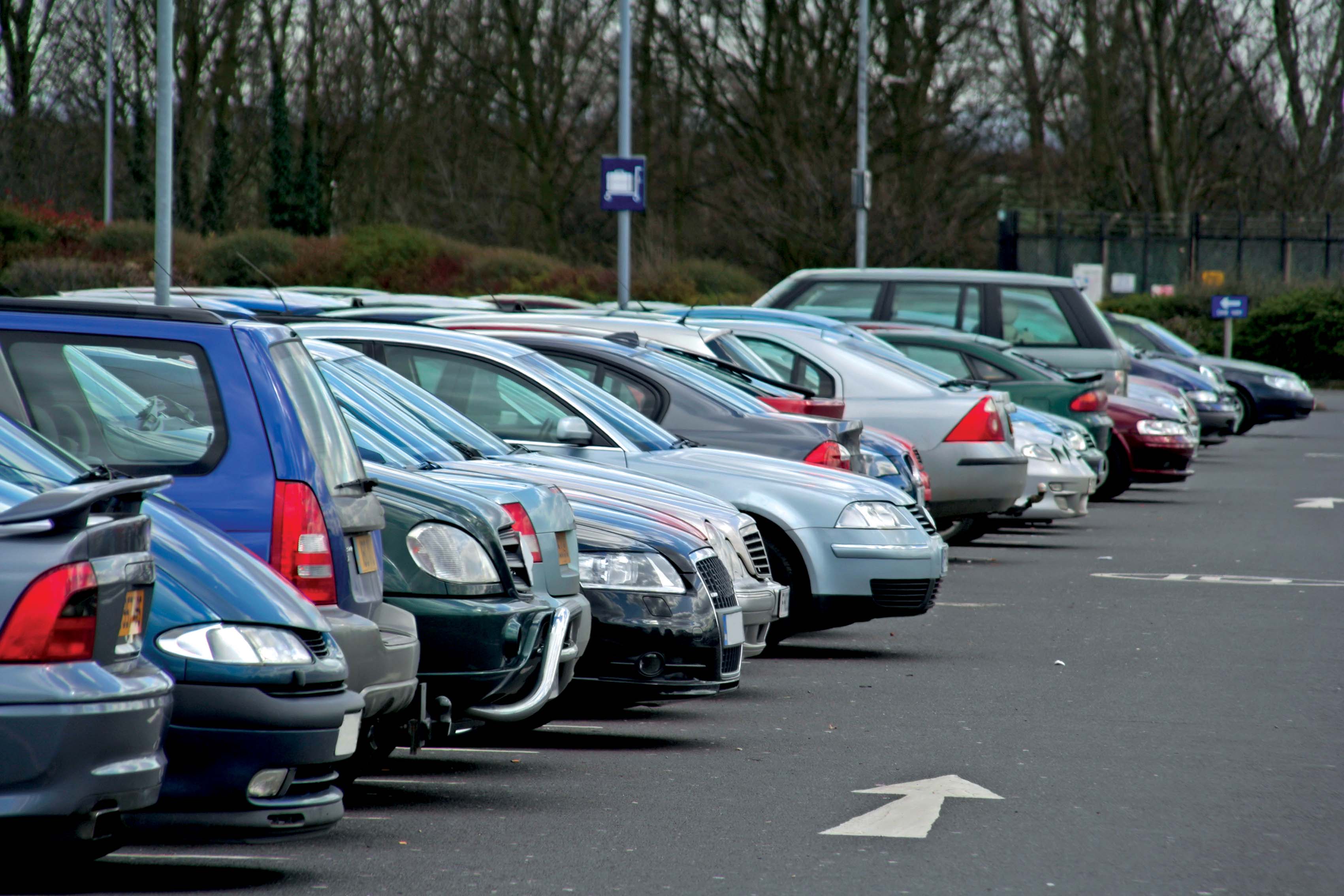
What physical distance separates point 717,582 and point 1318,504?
13.3 meters

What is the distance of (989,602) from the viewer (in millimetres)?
11984

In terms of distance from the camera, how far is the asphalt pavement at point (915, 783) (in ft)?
17.4

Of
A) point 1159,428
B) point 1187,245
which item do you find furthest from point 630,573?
point 1187,245

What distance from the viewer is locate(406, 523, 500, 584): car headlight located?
605 centimetres

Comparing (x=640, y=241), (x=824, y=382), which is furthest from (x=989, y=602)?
(x=640, y=241)

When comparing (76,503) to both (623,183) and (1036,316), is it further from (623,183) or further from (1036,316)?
(623,183)

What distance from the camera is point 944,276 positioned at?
1991 centimetres

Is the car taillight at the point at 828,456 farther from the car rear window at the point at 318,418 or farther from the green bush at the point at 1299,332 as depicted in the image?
the green bush at the point at 1299,332

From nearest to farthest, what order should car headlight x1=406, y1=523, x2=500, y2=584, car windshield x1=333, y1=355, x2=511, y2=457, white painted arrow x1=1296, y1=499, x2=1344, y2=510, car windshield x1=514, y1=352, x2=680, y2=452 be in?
car headlight x1=406, y1=523, x2=500, y2=584 < car windshield x1=333, y1=355, x2=511, y2=457 < car windshield x1=514, y1=352, x2=680, y2=452 < white painted arrow x1=1296, y1=499, x2=1344, y2=510

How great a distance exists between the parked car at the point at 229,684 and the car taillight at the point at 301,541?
1.49ft

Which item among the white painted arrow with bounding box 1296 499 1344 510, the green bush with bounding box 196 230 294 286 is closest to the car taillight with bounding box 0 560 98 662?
the white painted arrow with bounding box 1296 499 1344 510

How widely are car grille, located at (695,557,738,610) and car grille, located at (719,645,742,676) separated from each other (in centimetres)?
16

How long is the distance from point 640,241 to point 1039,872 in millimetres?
36488

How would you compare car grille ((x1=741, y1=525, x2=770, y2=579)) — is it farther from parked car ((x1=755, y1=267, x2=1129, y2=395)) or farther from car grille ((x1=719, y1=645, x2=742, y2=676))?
parked car ((x1=755, y1=267, x2=1129, y2=395))
